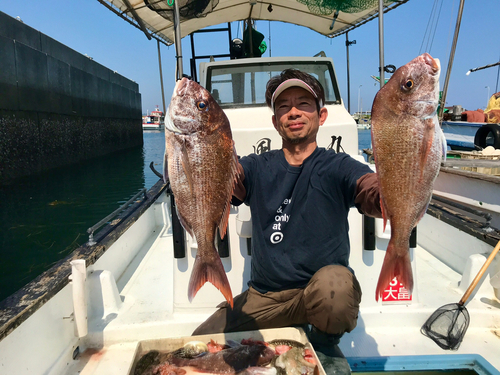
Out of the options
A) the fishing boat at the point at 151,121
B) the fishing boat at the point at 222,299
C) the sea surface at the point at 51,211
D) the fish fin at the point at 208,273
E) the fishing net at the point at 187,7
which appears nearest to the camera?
the fish fin at the point at 208,273

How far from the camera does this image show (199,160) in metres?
1.73

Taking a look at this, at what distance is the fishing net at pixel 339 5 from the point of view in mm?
4961

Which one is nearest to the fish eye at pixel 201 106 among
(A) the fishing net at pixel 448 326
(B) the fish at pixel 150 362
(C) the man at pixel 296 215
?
(C) the man at pixel 296 215

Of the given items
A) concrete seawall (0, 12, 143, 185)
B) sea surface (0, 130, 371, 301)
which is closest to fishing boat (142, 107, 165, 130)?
concrete seawall (0, 12, 143, 185)

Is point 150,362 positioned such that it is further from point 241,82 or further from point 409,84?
point 241,82

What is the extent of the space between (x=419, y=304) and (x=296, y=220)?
72.3 inches

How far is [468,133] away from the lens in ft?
42.5

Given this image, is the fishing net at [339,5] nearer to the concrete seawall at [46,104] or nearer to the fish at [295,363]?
the fish at [295,363]

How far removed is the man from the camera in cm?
218

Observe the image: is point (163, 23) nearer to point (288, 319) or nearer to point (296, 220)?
point (296, 220)

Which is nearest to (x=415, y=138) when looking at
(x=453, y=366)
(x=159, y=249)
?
(x=453, y=366)

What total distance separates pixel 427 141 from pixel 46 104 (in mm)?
20687

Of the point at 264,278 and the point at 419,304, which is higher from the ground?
the point at 264,278

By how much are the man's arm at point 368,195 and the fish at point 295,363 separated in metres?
1.04
